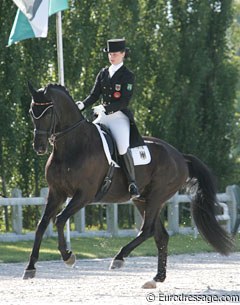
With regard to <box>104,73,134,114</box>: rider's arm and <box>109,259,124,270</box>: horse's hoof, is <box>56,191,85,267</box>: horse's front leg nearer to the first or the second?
<box>109,259,124,270</box>: horse's hoof

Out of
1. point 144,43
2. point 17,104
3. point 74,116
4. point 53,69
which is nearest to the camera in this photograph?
point 74,116

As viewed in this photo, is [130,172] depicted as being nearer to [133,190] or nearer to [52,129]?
[133,190]

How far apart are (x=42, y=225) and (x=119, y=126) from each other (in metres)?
1.78

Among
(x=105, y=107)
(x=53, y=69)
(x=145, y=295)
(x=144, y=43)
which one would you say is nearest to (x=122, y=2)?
(x=144, y=43)

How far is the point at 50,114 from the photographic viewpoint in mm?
11914

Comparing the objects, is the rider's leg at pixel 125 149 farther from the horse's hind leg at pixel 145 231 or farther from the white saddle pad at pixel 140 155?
the horse's hind leg at pixel 145 231

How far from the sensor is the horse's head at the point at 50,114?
11.7 meters

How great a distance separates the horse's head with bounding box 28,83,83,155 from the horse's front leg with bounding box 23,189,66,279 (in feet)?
2.12

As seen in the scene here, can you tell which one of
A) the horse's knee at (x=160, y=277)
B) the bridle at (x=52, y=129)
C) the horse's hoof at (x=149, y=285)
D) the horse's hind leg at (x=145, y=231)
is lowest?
the horse's knee at (x=160, y=277)

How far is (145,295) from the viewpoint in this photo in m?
11.1

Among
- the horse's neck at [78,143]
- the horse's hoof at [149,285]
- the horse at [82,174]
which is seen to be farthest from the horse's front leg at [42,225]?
the horse's hoof at [149,285]

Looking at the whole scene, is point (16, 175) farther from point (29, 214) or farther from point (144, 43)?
point (144, 43)

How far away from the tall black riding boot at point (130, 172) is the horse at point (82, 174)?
93mm

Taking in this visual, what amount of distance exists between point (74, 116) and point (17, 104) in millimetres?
10212
